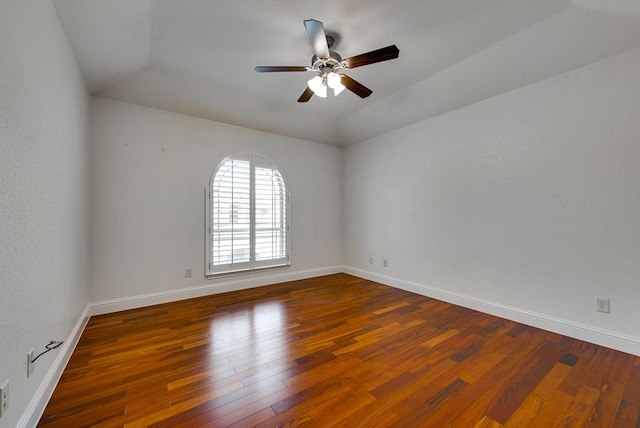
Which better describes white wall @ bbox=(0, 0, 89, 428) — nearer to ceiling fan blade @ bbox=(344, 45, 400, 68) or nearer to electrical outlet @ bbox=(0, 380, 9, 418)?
electrical outlet @ bbox=(0, 380, 9, 418)

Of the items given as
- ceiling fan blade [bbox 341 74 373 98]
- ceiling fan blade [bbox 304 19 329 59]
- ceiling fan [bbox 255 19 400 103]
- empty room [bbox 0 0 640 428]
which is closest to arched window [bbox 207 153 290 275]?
empty room [bbox 0 0 640 428]

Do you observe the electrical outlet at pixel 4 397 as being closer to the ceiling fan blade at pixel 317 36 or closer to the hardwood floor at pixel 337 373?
the hardwood floor at pixel 337 373

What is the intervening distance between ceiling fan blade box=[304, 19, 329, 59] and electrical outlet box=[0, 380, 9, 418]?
2.47 meters

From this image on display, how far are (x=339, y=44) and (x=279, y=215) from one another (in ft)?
8.71

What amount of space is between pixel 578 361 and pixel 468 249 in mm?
1420

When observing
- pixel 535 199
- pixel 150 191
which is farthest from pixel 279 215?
pixel 535 199

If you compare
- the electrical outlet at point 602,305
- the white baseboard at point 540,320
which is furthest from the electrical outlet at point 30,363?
the electrical outlet at point 602,305

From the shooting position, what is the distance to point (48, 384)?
165 centimetres

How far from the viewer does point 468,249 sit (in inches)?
130

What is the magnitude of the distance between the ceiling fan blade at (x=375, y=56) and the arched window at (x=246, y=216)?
2.41 metres

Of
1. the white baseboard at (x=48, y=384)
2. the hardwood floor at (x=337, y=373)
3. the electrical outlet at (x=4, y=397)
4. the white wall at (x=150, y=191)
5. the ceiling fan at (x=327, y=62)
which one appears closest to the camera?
the electrical outlet at (x=4, y=397)

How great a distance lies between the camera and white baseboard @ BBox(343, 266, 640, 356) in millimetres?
2240

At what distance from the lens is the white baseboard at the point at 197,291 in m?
3.09

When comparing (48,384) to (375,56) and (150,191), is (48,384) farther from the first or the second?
(375,56)
